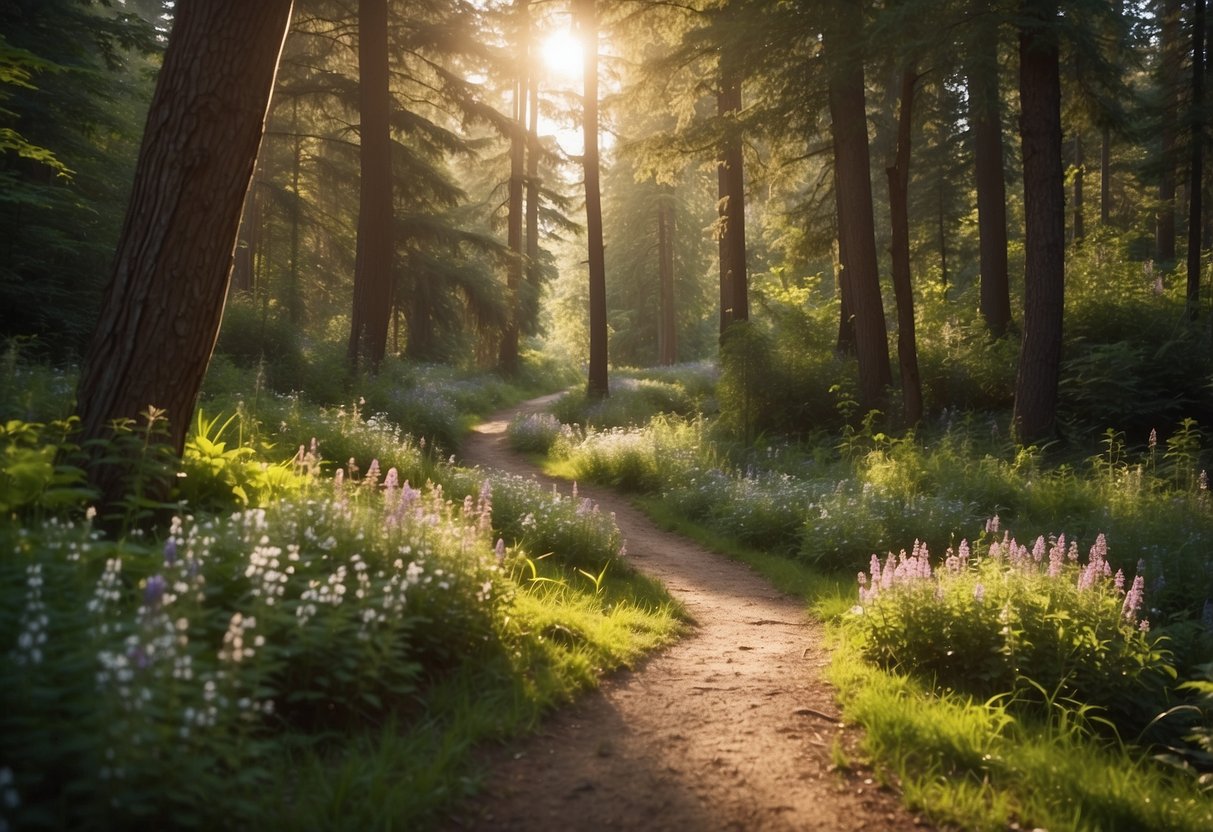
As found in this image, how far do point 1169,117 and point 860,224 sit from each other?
10.3 meters

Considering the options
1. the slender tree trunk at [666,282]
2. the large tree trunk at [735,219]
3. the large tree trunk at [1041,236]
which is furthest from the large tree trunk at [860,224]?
the slender tree trunk at [666,282]

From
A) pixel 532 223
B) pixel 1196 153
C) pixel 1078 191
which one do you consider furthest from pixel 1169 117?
pixel 532 223

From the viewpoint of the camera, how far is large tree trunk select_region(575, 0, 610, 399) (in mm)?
18266

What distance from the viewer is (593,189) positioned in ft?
63.9

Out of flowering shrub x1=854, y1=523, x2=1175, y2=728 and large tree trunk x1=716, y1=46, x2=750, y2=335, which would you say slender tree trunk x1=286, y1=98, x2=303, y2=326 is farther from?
flowering shrub x1=854, y1=523, x2=1175, y2=728

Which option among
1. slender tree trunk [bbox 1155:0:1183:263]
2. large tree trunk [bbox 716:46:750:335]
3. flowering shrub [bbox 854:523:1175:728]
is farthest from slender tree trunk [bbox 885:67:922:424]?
slender tree trunk [bbox 1155:0:1183:263]

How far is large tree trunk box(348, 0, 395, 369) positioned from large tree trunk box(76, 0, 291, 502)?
990 centimetres

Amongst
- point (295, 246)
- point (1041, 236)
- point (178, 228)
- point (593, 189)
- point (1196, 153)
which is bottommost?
point (178, 228)

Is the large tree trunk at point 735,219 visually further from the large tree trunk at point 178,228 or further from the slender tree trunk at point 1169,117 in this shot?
the large tree trunk at point 178,228

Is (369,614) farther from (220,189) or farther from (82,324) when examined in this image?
(82,324)

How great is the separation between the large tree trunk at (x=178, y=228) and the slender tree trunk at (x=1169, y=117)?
19.0m

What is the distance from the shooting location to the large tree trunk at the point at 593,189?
18.3 metres

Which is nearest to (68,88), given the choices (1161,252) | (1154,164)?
(1154,164)

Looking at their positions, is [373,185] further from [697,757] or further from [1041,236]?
[697,757]
